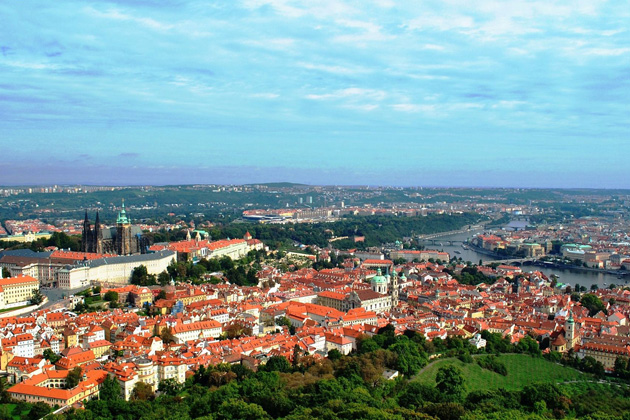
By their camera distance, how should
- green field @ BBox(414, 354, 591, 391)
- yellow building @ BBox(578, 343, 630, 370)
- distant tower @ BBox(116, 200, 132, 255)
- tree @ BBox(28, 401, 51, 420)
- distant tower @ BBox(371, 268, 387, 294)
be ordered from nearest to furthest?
tree @ BBox(28, 401, 51, 420) → green field @ BBox(414, 354, 591, 391) → yellow building @ BBox(578, 343, 630, 370) → distant tower @ BBox(371, 268, 387, 294) → distant tower @ BBox(116, 200, 132, 255)

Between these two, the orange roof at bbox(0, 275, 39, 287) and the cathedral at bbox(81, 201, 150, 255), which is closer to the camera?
the orange roof at bbox(0, 275, 39, 287)

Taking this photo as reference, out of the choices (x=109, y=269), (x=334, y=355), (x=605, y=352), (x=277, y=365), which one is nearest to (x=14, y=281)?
(x=109, y=269)

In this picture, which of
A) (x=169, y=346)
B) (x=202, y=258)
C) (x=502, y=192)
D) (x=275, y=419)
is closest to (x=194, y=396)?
(x=275, y=419)

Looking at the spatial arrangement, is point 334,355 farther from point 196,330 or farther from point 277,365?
point 196,330

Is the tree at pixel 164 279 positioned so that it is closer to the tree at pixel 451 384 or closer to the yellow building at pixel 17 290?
the yellow building at pixel 17 290

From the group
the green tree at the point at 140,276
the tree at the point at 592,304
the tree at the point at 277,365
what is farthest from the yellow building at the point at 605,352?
the green tree at the point at 140,276

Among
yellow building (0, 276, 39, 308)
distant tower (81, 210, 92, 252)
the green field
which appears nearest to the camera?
the green field

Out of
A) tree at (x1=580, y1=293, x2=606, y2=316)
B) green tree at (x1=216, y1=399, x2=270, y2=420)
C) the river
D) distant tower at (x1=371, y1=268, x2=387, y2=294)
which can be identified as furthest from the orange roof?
the river

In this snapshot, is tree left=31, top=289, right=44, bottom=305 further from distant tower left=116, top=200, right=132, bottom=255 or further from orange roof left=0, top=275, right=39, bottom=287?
distant tower left=116, top=200, right=132, bottom=255
